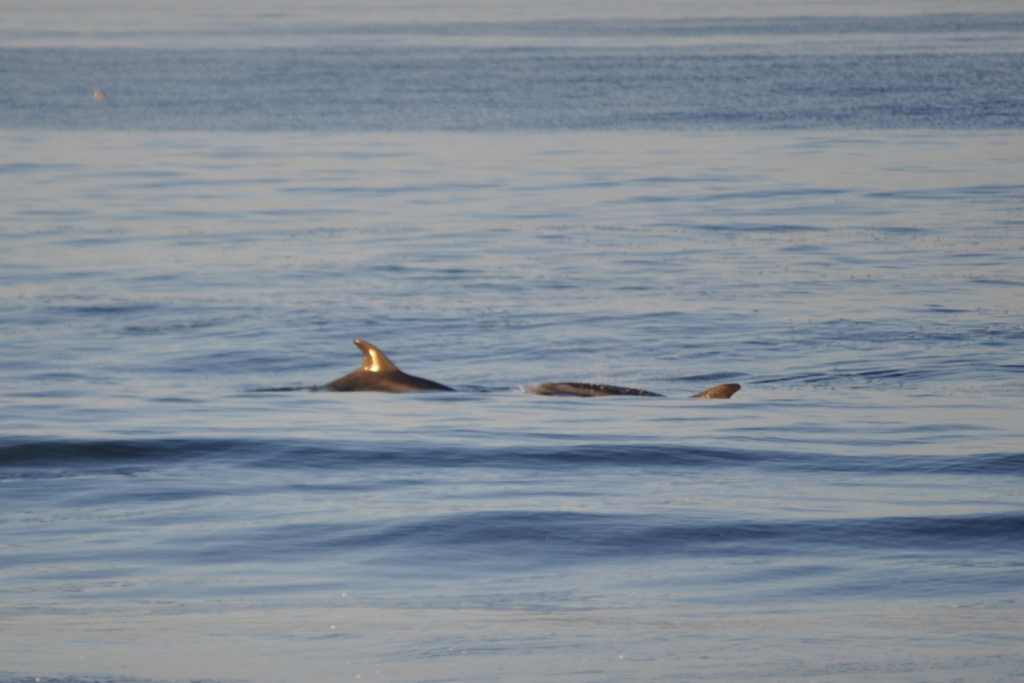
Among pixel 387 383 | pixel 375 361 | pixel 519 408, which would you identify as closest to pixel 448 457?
pixel 519 408

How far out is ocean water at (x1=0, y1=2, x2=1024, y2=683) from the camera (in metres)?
5.33

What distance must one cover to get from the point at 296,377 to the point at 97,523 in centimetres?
640

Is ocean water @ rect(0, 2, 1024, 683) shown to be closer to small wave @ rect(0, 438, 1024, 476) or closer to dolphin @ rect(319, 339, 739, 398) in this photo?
small wave @ rect(0, 438, 1024, 476)

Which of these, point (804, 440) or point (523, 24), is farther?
point (523, 24)

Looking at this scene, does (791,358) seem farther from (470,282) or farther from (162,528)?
(162,528)

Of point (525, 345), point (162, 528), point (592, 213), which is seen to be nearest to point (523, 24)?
point (592, 213)

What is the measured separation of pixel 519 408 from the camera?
10.8 m

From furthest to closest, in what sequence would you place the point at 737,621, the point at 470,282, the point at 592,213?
the point at 592,213
the point at 470,282
the point at 737,621

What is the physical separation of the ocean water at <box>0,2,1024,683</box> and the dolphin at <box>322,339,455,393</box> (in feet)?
0.74

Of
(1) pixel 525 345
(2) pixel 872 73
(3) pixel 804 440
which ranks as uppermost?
(2) pixel 872 73

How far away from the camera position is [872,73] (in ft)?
180

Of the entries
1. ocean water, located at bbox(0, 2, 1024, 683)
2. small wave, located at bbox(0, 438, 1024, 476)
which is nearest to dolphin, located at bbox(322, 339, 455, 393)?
ocean water, located at bbox(0, 2, 1024, 683)

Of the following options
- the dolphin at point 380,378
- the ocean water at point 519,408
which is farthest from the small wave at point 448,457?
the dolphin at point 380,378

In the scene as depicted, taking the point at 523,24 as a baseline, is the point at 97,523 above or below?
below
